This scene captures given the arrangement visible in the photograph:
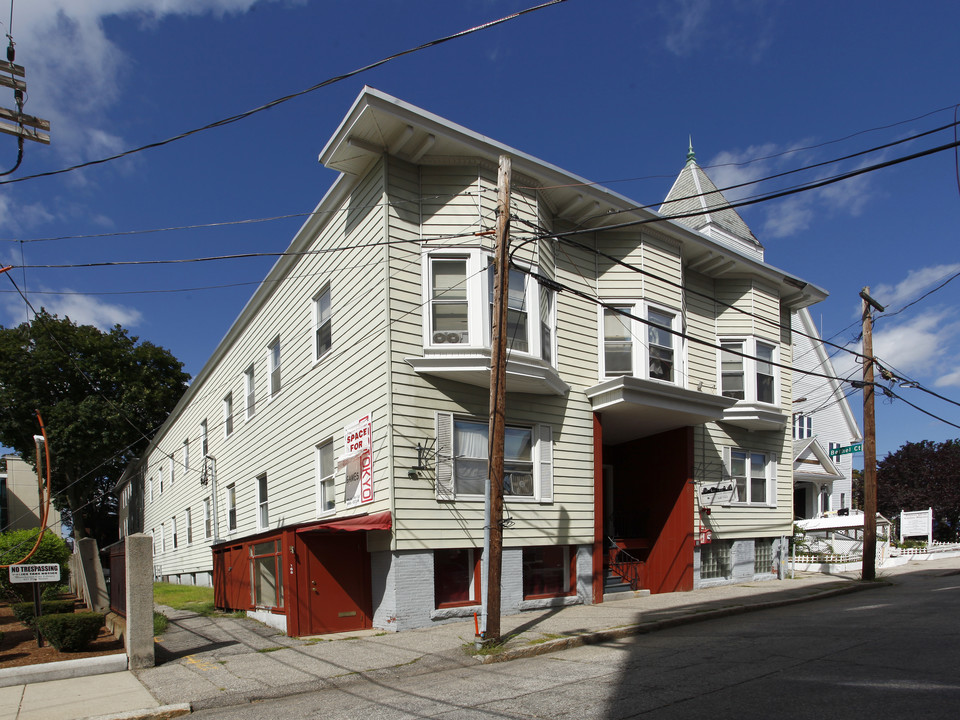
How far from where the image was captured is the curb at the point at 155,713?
7781 millimetres

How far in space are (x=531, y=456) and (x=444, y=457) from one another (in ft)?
7.28

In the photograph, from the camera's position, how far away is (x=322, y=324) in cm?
1639

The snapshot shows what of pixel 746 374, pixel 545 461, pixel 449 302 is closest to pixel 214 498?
pixel 545 461

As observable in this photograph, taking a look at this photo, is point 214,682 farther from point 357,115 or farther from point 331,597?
point 357,115

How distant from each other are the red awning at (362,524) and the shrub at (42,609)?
205 inches

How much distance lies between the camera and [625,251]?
17.0 m

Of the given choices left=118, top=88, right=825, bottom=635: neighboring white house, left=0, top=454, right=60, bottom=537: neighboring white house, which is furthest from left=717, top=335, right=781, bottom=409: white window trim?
left=0, top=454, right=60, bottom=537: neighboring white house

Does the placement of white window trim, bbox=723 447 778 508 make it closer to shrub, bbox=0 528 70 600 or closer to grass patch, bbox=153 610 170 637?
grass patch, bbox=153 610 170 637

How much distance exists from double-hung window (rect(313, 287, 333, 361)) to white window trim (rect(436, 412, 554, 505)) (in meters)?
3.86

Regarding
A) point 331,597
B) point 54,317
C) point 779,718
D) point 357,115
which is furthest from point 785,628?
point 54,317

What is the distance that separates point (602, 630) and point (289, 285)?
37.9ft

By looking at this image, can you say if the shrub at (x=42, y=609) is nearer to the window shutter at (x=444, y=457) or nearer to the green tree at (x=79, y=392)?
the window shutter at (x=444, y=457)

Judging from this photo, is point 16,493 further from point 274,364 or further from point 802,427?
point 802,427

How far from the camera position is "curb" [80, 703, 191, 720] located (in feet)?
25.5
